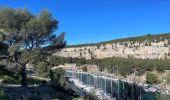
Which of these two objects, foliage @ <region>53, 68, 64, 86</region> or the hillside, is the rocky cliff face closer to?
the hillside

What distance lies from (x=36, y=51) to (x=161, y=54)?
8297cm

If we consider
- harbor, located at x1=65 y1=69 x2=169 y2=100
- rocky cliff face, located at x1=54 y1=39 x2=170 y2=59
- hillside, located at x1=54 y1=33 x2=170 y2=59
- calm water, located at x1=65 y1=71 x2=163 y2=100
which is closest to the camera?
calm water, located at x1=65 y1=71 x2=163 y2=100

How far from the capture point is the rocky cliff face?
128 m

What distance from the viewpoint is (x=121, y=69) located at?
11275 centimetres

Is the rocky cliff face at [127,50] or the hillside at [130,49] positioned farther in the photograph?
the hillside at [130,49]

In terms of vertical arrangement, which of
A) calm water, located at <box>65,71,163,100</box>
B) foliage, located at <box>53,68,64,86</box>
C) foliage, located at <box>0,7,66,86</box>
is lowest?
calm water, located at <box>65,71,163,100</box>

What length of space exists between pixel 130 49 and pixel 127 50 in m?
1.18

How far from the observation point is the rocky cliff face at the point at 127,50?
419 ft

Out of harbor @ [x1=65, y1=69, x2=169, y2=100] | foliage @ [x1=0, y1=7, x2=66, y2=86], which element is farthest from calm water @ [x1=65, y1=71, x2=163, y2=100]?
foliage @ [x1=0, y1=7, x2=66, y2=86]

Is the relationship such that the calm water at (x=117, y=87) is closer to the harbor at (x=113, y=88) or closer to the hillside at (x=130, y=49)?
the harbor at (x=113, y=88)

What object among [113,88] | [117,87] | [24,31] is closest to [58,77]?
[24,31]

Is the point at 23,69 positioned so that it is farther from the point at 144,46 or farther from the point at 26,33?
the point at 144,46

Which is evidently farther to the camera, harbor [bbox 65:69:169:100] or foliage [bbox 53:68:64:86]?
foliage [bbox 53:68:64:86]

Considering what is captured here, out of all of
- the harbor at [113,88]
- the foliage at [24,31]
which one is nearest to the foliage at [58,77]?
the harbor at [113,88]
